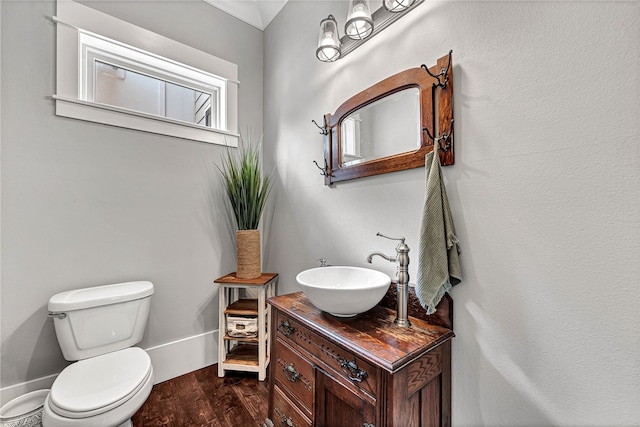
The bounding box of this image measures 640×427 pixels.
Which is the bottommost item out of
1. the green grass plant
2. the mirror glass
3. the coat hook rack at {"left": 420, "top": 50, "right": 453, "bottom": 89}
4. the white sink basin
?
the white sink basin

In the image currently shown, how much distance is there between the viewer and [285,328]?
4.02ft

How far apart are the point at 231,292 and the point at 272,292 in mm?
354

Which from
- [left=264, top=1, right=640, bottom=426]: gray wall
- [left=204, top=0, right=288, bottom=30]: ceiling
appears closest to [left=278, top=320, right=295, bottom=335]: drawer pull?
[left=264, top=1, right=640, bottom=426]: gray wall

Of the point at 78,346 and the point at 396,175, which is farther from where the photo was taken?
the point at 78,346

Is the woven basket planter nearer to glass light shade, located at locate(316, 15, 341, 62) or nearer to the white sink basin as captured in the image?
the white sink basin

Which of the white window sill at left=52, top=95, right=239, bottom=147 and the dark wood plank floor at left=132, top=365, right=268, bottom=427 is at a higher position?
the white window sill at left=52, top=95, right=239, bottom=147

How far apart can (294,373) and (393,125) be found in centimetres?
127

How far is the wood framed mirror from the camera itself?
1.06 m

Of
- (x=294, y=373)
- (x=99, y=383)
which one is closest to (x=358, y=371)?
(x=294, y=373)

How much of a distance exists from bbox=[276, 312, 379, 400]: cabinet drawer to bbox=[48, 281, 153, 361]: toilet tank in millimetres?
951

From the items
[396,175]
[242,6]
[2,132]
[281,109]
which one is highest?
[242,6]

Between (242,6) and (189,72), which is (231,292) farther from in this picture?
(242,6)

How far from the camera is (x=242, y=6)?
2.19m

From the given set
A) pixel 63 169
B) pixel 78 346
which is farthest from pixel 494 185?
pixel 63 169
